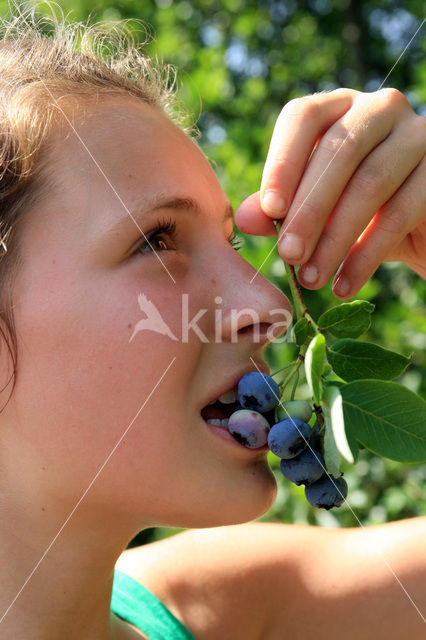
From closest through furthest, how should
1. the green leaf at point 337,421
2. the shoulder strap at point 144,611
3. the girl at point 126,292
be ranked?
the green leaf at point 337,421 → the girl at point 126,292 → the shoulder strap at point 144,611

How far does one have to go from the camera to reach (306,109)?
1.34 m

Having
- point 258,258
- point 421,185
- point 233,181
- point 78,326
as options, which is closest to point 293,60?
point 233,181

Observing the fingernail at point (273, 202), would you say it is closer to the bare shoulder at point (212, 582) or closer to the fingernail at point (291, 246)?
the fingernail at point (291, 246)

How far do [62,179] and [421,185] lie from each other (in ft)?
2.39

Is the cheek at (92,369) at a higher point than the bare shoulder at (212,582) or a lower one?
higher

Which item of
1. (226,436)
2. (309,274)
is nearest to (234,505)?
(226,436)

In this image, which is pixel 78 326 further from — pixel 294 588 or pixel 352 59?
pixel 352 59

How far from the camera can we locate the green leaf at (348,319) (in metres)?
1.16

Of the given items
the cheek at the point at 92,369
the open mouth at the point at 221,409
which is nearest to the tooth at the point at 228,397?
the open mouth at the point at 221,409

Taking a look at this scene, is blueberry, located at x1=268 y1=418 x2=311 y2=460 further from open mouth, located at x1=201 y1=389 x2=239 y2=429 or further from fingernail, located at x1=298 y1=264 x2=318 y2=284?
fingernail, located at x1=298 y1=264 x2=318 y2=284

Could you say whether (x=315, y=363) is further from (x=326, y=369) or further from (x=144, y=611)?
(x=144, y=611)

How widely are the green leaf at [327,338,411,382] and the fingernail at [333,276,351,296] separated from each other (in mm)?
259

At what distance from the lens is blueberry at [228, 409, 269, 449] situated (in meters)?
1.17

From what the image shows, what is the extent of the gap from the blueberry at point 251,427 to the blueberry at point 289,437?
51mm
